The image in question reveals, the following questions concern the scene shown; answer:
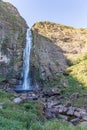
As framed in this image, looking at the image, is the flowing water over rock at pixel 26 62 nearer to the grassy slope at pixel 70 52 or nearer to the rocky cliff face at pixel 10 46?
the rocky cliff face at pixel 10 46

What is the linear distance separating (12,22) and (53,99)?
65.7 ft

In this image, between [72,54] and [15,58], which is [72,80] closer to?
[15,58]

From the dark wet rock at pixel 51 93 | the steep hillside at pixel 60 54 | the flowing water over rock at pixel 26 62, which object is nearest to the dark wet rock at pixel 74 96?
the dark wet rock at pixel 51 93

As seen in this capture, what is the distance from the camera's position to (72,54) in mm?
47750

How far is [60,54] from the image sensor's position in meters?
46.4

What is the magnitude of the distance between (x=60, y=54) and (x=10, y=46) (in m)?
10.7

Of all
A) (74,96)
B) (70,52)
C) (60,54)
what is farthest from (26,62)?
(70,52)

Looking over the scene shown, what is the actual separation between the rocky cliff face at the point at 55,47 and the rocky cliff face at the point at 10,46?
1.83 meters

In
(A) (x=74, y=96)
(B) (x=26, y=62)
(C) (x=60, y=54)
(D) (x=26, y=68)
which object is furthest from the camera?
(C) (x=60, y=54)

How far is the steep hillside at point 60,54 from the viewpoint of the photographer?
34938 millimetres

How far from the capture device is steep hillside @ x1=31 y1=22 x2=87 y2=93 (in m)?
34.9

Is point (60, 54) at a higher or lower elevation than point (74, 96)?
higher

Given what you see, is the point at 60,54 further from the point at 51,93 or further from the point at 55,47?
the point at 51,93

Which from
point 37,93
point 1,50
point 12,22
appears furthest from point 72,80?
point 12,22
